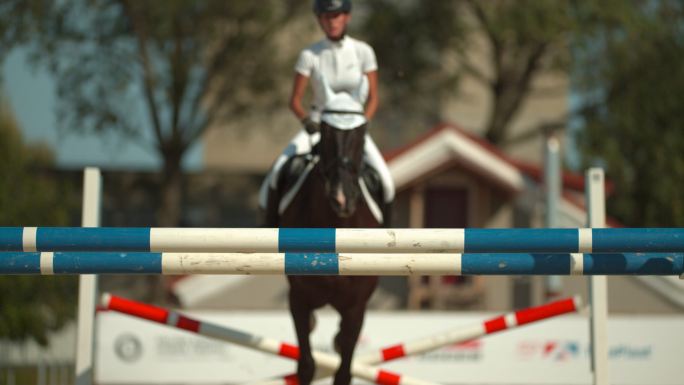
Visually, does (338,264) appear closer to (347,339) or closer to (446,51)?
(347,339)

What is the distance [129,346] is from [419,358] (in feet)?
10.6

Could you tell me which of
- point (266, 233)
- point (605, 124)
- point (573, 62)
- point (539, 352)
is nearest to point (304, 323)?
point (266, 233)

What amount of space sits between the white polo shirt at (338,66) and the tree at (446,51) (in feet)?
56.7

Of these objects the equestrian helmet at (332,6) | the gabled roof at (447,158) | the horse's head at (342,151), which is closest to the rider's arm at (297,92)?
the equestrian helmet at (332,6)

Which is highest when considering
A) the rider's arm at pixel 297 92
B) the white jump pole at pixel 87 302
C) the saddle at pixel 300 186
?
the rider's arm at pixel 297 92

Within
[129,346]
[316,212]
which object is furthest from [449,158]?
[316,212]

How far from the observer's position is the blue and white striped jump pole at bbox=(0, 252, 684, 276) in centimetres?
355

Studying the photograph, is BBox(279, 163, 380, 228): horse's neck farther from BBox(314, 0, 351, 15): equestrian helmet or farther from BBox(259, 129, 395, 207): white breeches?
BBox(314, 0, 351, 15): equestrian helmet

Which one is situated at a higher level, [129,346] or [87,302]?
[87,302]

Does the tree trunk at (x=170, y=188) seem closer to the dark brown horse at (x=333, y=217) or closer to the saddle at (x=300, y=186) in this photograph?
the saddle at (x=300, y=186)

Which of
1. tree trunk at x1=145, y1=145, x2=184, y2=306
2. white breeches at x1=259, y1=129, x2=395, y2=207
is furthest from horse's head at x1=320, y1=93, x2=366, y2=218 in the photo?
tree trunk at x1=145, y1=145, x2=184, y2=306

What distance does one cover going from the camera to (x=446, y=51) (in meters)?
24.9

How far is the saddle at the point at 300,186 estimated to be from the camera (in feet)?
17.0

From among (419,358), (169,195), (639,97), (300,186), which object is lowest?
(419,358)
